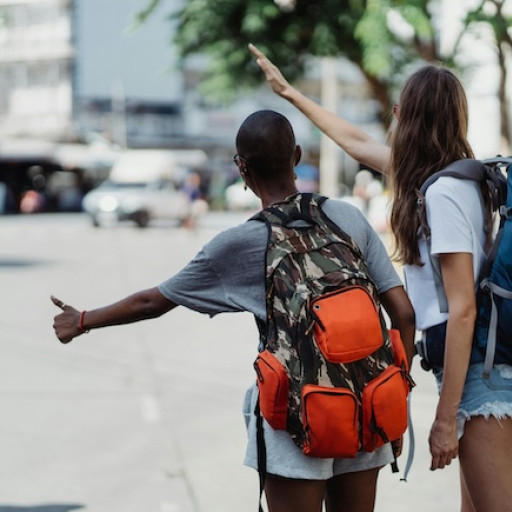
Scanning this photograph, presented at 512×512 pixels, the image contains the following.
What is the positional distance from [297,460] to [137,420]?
3987mm

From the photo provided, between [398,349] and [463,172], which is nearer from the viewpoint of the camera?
[398,349]

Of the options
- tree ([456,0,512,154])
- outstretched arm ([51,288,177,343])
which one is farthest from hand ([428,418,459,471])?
tree ([456,0,512,154])

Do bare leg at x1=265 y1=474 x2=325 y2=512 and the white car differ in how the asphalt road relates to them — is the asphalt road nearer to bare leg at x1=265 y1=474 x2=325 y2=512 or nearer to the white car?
bare leg at x1=265 y1=474 x2=325 y2=512

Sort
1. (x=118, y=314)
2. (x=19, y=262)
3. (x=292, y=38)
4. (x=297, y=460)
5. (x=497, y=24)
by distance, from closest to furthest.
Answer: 1. (x=297, y=460)
2. (x=118, y=314)
3. (x=497, y=24)
4. (x=292, y=38)
5. (x=19, y=262)

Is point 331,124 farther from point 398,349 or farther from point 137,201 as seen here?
point 137,201

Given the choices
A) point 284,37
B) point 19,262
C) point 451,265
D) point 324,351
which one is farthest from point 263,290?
point 19,262

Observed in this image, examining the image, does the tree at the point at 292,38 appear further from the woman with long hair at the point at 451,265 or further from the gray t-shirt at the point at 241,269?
the gray t-shirt at the point at 241,269

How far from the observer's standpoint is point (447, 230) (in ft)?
8.63

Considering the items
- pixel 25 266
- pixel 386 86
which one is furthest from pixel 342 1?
pixel 25 266

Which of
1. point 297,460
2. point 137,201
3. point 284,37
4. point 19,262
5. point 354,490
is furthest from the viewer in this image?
point 137,201

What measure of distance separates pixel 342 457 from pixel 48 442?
12.1 ft

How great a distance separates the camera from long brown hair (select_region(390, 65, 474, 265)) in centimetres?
272

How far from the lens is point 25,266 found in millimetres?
18422

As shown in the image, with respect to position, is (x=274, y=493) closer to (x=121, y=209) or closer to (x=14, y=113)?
(x=121, y=209)
